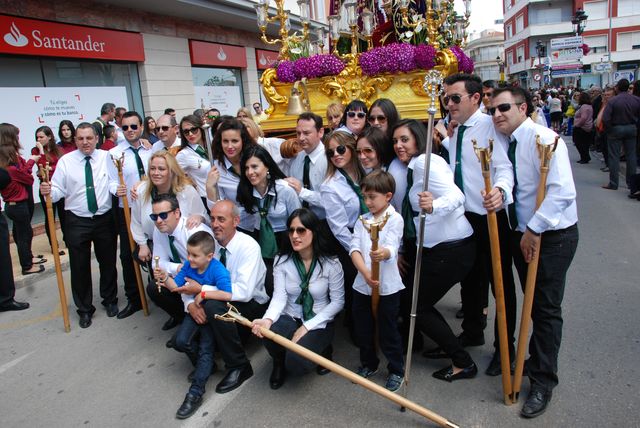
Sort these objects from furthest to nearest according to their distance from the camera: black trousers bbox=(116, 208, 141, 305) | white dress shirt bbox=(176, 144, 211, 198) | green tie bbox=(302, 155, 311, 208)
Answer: black trousers bbox=(116, 208, 141, 305), white dress shirt bbox=(176, 144, 211, 198), green tie bbox=(302, 155, 311, 208)

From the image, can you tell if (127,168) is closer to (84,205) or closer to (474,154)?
(84,205)

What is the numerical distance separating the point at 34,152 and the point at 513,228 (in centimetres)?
519

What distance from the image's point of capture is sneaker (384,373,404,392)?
128 inches

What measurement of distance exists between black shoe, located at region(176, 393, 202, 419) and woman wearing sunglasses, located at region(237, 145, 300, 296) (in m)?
1.03

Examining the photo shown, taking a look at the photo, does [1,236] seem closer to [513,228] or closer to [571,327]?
[513,228]

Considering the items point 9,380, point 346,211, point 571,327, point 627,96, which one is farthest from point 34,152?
point 627,96

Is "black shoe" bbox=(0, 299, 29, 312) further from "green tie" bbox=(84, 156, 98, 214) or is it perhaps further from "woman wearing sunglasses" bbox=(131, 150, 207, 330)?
"woman wearing sunglasses" bbox=(131, 150, 207, 330)

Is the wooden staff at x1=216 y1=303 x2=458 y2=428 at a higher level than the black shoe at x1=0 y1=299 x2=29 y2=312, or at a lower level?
higher

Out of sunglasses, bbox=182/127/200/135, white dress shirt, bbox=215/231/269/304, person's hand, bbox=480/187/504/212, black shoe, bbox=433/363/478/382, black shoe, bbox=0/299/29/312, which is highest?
sunglasses, bbox=182/127/200/135

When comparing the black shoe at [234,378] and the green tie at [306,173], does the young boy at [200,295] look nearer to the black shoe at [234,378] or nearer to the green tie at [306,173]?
the black shoe at [234,378]

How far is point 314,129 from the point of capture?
4086 mm

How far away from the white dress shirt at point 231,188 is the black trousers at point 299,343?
104 centimetres

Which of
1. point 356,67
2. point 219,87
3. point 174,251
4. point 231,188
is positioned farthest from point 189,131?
point 219,87

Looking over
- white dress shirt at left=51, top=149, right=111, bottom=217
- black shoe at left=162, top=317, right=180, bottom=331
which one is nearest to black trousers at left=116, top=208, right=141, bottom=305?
white dress shirt at left=51, top=149, right=111, bottom=217
